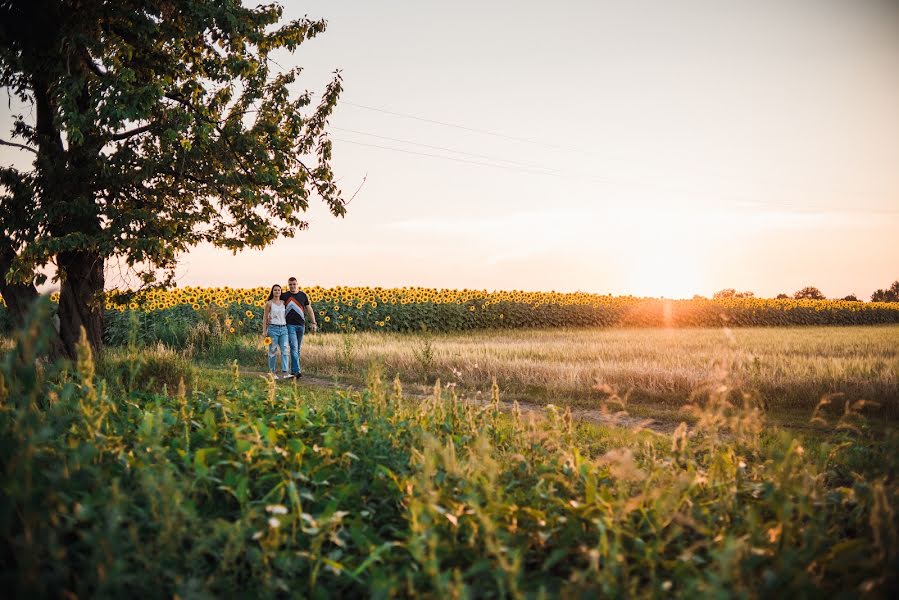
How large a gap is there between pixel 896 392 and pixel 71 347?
15.4 meters

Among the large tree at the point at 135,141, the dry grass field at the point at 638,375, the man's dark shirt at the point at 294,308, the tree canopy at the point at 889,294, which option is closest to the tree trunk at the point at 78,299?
the large tree at the point at 135,141

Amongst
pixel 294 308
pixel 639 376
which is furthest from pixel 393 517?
pixel 294 308

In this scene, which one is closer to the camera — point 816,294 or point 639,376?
point 639,376

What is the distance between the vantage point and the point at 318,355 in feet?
51.3

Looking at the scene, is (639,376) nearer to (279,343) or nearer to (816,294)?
(279,343)

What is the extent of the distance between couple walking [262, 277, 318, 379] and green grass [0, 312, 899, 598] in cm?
821

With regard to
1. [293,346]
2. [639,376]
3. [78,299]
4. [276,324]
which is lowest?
[639,376]

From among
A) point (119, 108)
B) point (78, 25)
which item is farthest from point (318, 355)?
point (78, 25)

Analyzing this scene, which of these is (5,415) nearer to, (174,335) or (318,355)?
(318,355)

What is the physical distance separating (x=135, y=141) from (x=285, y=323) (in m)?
4.71

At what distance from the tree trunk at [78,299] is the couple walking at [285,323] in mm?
3518

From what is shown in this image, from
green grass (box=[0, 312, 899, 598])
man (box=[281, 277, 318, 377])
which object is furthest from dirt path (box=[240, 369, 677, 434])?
green grass (box=[0, 312, 899, 598])

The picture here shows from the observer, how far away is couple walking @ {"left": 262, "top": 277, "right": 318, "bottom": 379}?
13641 mm

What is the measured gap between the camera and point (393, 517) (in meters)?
4.10
